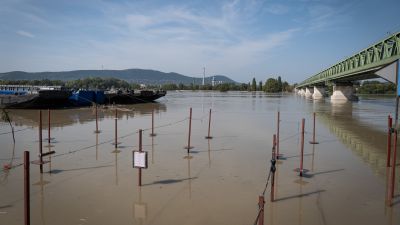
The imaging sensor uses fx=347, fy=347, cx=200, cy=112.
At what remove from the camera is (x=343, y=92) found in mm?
74188

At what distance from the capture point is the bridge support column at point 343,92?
73500 mm

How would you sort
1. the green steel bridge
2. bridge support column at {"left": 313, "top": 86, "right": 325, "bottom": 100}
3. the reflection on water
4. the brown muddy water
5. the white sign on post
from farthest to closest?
bridge support column at {"left": 313, "top": 86, "right": 325, "bottom": 100}
the green steel bridge
the reflection on water
the white sign on post
the brown muddy water

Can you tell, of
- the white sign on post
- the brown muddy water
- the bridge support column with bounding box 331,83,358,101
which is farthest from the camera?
the bridge support column with bounding box 331,83,358,101

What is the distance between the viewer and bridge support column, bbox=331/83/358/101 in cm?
7350

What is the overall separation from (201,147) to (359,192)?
25.1 ft

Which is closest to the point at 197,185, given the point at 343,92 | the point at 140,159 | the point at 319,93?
the point at 140,159

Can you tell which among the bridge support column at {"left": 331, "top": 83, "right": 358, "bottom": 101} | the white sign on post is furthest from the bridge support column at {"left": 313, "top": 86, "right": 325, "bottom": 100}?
the white sign on post

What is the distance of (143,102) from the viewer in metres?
61.9

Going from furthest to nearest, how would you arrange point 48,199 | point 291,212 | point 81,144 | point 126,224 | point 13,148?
1. point 81,144
2. point 13,148
3. point 48,199
4. point 291,212
5. point 126,224

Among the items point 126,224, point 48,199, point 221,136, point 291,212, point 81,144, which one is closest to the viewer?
point 126,224

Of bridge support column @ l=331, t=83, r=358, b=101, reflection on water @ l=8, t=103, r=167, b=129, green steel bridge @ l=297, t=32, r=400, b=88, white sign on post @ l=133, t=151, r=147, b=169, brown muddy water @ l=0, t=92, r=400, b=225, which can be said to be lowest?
brown muddy water @ l=0, t=92, r=400, b=225

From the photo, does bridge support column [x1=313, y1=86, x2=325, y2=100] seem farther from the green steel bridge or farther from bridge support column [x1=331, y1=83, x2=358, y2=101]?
the green steel bridge

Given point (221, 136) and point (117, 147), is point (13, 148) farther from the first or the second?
point (221, 136)

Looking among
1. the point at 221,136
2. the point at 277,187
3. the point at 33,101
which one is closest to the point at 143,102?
the point at 33,101
